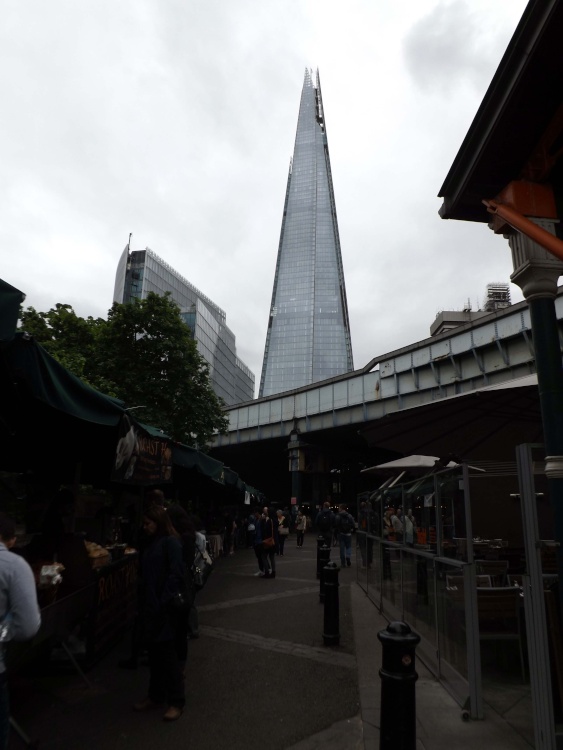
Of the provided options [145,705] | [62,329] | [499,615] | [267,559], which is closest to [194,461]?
[267,559]

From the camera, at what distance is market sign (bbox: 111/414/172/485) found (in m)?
6.02

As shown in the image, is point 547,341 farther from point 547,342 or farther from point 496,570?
point 496,570

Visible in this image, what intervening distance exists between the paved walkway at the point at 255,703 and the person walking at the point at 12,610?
121cm

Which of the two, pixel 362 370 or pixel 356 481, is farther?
pixel 356 481

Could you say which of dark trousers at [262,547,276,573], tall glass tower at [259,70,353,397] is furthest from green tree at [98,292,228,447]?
tall glass tower at [259,70,353,397]

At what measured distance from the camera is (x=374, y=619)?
334 inches

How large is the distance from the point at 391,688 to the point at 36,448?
6.19 metres

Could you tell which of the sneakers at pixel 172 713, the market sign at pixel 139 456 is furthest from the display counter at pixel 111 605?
the sneakers at pixel 172 713

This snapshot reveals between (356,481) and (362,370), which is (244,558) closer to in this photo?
(362,370)

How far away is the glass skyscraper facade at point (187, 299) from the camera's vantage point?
334 feet

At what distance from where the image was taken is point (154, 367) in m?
21.9

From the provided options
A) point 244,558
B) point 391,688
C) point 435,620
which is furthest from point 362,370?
point 391,688

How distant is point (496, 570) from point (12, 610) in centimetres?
601

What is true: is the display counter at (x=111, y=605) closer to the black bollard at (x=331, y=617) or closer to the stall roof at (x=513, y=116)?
the black bollard at (x=331, y=617)
